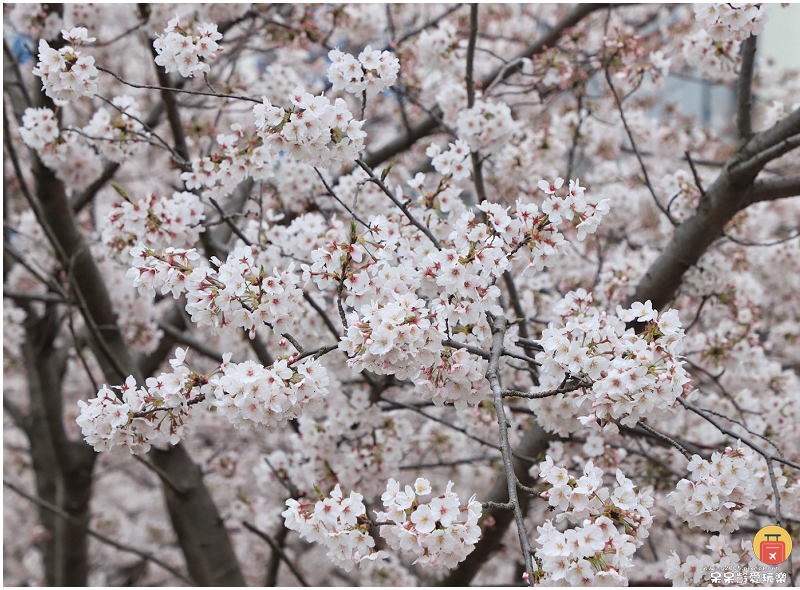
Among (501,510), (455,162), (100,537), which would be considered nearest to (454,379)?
(455,162)

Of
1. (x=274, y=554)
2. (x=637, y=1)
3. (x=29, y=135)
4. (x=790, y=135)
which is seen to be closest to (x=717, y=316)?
(x=790, y=135)

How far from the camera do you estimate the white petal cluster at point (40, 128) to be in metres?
2.65

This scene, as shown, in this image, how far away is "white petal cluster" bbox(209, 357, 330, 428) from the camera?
1.53 m

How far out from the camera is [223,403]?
1544 mm

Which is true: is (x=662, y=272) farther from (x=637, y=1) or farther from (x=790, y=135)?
(x=637, y=1)

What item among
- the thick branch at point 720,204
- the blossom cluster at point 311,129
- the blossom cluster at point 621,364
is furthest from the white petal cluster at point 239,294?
the thick branch at point 720,204

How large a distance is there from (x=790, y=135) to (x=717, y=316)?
119 centimetres

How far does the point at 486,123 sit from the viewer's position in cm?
283

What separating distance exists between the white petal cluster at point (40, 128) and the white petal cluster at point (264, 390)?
1697mm


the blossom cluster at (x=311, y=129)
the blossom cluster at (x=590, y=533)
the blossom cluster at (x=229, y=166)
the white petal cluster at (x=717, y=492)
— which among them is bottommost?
the blossom cluster at (x=590, y=533)

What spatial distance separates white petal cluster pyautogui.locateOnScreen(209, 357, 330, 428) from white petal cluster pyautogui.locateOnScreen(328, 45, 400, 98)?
87 cm

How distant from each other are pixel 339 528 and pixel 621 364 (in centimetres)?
79
